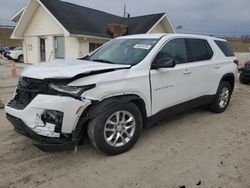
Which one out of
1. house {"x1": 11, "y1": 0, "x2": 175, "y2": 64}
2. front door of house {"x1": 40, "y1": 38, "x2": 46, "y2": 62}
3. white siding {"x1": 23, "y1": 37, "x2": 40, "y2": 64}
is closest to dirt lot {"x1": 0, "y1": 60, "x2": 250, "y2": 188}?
house {"x1": 11, "y1": 0, "x2": 175, "y2": 64}

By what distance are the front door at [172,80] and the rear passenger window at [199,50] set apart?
231 millimetres

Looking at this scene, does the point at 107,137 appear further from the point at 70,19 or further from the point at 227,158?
the point at 70,19

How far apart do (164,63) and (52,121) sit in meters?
1.98

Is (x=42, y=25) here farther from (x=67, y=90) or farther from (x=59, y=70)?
(x=67, y=90)

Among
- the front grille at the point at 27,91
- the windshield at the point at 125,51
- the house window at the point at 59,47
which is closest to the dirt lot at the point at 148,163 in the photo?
the front grille at the point at 27,91

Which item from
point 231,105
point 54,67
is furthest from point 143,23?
point 54,67

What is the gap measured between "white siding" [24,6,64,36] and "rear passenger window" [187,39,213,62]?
14.9 metres

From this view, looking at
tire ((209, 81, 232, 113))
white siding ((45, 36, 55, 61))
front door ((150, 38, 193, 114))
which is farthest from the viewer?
white siding ((45, 36, 55, 61))

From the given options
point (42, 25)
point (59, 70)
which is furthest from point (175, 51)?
point (42, 25)

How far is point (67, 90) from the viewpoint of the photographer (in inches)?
137

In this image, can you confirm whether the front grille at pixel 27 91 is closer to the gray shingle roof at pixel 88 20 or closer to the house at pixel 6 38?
the gray shingle roof at pixel 88 20

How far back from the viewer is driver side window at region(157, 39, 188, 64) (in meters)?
4.59

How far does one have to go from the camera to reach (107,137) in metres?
3.83

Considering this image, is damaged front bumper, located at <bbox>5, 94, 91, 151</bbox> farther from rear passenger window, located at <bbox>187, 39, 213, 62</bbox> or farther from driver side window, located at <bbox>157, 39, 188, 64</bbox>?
rear passenger window, located at <bbox>187, 39, 213, 62</bbox>
